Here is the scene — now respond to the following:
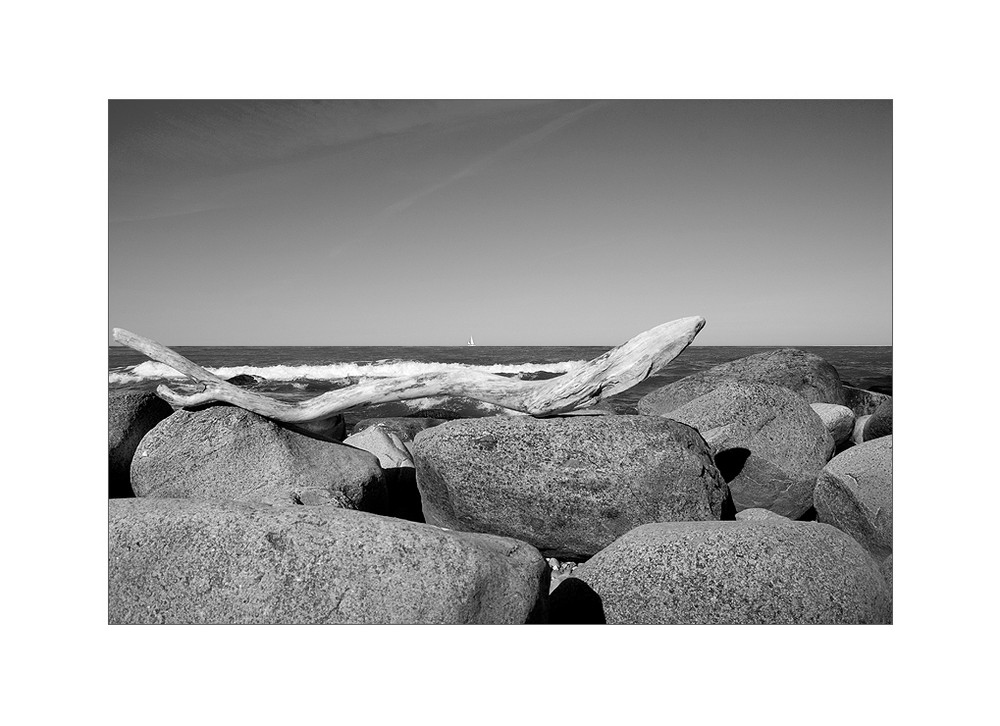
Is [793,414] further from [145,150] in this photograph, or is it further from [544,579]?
[145,150]

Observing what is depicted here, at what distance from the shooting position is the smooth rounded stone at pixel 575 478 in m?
2.86

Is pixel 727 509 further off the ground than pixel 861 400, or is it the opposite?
pixel 861 400

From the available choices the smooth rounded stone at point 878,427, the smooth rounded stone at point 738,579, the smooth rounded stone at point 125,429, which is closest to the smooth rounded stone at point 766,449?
the smooth rounded stone at point 878,427

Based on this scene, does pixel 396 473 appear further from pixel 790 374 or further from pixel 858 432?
pixel 790 374

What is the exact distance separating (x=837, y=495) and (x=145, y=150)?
3852 mm

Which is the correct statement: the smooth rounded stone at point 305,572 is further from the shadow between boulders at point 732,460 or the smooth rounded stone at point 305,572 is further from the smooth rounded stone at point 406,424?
the smooth rounded stone at point 406,424

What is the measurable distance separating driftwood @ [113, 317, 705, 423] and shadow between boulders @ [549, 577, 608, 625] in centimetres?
96

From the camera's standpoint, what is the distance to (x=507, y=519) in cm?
298

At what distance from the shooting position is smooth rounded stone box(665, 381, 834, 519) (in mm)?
3695

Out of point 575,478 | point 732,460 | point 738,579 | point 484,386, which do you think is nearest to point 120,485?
point 484,386

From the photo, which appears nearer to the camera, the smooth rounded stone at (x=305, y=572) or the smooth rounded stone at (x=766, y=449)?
the smooth rounded stone at (x=305, y=572)

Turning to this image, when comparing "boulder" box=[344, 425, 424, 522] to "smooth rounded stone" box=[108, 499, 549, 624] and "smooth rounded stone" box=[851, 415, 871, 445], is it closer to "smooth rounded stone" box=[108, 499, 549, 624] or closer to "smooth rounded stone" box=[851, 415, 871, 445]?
"smooth rounded stone" box=[108, 499, 549, 624]

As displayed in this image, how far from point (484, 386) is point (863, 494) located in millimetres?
1842
